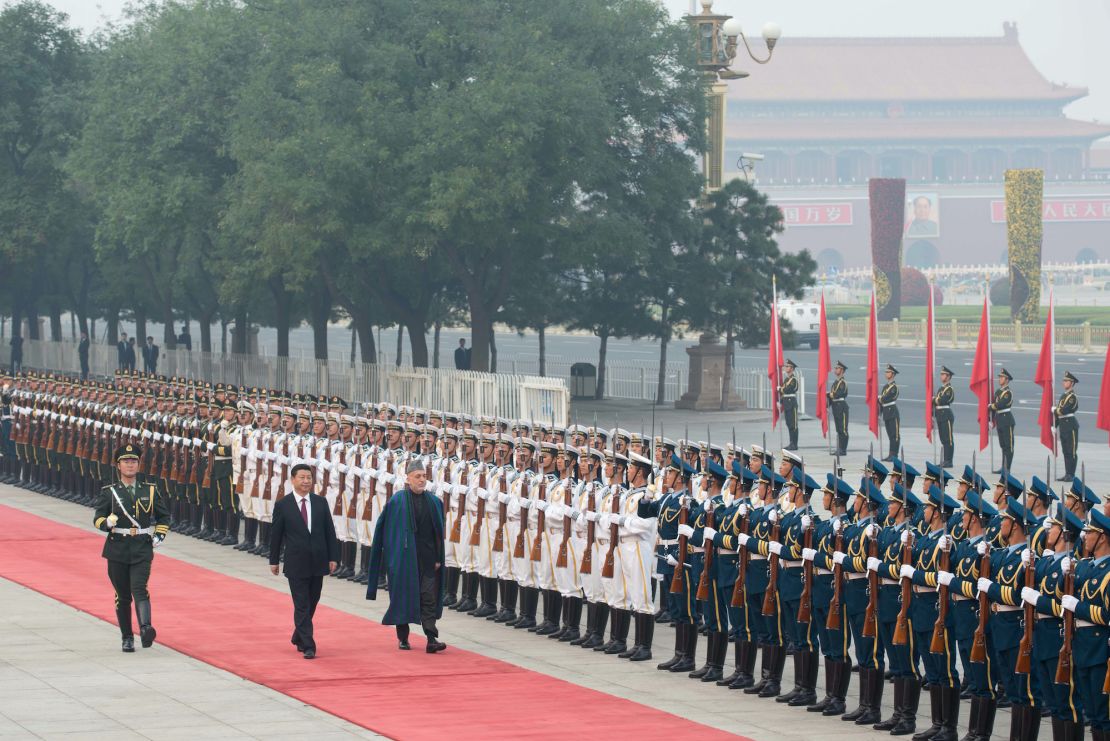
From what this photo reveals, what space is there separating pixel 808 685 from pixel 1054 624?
2594 mm

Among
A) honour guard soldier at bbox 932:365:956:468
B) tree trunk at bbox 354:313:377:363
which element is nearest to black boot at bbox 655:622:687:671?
honour guard soldier at bbox 932:365:956:468

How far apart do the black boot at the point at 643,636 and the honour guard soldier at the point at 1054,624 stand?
4.31m

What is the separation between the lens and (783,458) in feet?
47.1

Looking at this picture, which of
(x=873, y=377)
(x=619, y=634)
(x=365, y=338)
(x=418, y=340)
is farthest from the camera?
(x=365, y=338)

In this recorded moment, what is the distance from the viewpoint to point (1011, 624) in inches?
434

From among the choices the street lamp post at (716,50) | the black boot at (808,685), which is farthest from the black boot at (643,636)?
the street lamp post at (716,50)

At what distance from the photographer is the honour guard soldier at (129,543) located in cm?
1489

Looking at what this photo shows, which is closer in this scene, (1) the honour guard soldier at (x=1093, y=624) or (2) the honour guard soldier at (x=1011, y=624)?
(1) the honour guard soldier at (x=1093, y=624)

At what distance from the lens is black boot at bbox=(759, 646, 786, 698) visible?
1316 cm

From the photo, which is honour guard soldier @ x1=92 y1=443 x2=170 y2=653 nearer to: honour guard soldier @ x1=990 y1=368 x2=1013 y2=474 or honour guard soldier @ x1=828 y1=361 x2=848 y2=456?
honour guard soldier @ x1=990 y1=368 x2=1013 y2=474

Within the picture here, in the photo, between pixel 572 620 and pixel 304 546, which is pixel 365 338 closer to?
pixel 572 620

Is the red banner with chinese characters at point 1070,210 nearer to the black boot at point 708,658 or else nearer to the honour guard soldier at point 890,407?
the honour guard soldier at point 890,407

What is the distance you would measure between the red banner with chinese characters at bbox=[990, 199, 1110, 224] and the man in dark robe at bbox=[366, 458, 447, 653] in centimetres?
10734

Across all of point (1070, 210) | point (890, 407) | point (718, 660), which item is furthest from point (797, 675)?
point (1070, 210)
